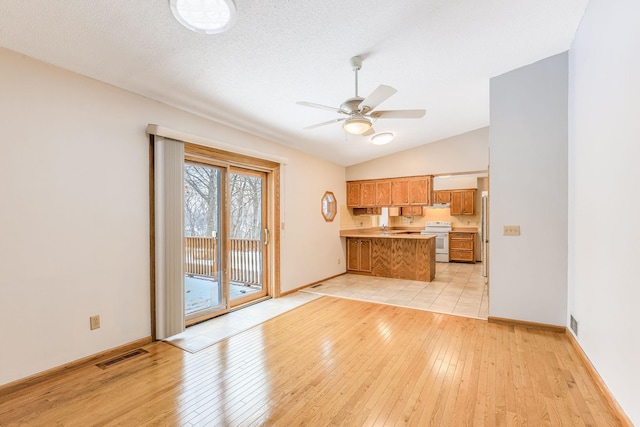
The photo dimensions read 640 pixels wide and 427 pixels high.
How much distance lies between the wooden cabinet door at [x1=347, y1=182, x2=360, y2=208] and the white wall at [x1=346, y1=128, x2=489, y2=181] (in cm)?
19

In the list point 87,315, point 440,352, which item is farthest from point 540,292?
point 87,315

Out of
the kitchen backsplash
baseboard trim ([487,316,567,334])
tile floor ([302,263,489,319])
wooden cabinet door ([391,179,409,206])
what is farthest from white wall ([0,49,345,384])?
the kitchen backsplash

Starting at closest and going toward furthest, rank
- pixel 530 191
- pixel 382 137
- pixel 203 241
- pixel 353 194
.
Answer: pixel 530 191 < pixel 203 241 < pixel 382 137 < pixel 353 194

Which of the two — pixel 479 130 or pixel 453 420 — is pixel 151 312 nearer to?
pixel 453 420

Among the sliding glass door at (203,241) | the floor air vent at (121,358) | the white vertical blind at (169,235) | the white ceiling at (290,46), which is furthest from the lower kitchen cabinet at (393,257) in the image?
the floor air vent at (121,358)

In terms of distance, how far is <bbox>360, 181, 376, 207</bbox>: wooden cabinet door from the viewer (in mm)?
6656

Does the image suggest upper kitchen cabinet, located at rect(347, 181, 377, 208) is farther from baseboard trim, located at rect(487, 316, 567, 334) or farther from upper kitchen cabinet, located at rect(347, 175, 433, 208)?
baseboard trim, located at rect(487, 316, 567, 334)

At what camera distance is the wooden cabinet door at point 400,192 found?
20.5ft

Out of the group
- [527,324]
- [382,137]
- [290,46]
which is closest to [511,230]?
[527,324]

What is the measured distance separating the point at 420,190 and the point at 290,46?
4401mm

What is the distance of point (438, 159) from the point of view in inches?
230

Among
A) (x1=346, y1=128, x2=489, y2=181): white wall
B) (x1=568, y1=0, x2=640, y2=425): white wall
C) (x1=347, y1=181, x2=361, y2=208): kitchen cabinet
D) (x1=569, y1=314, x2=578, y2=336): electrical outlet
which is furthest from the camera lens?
(x1=347, y1=181, x2=361, y2=208): kitchen cabinet

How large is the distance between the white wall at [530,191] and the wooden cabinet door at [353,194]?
3452 mm

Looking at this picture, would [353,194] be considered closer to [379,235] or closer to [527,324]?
[379,235]
